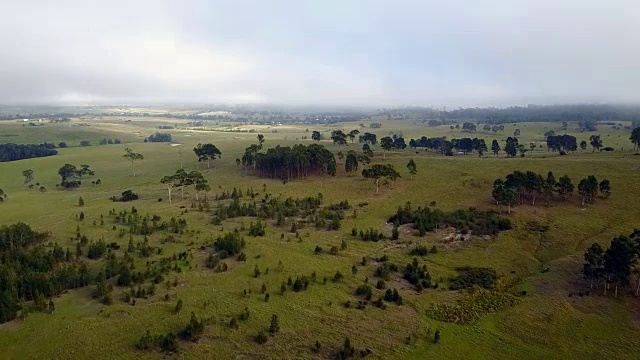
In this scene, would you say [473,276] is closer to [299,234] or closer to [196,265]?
[299,234]

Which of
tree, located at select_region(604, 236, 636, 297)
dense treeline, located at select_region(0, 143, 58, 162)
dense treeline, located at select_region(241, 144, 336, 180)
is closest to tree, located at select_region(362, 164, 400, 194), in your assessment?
dense treeline, located at select_region(241, 144, 336, 180)

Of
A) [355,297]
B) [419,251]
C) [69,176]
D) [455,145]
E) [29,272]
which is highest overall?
[455,145]

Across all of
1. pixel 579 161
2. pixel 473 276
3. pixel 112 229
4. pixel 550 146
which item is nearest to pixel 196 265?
pixel 112 229

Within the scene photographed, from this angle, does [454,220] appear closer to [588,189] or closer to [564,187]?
[564,187]

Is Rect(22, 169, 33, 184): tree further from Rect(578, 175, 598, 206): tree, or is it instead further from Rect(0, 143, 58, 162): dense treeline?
Rect(578, 175, 598, 206): tree

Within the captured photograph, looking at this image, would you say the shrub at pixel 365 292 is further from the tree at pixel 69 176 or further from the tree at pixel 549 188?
the tree at pixel 69 176

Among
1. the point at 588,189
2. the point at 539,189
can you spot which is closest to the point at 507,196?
the point at 539,189
